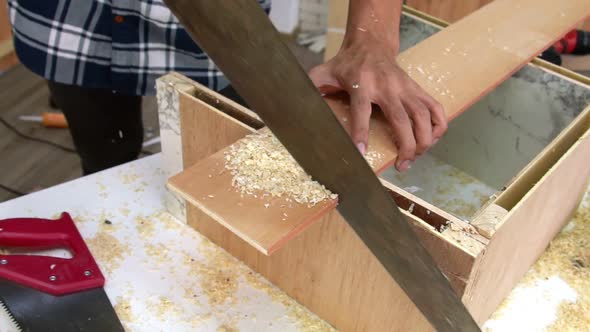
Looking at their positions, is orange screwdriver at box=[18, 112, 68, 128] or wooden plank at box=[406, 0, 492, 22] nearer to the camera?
wooden plank at box=[406, 0, 492, 22]

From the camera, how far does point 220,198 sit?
0.59 m

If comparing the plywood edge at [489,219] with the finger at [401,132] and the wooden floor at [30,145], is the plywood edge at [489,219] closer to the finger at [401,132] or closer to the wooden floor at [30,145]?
the finger at [401,132]

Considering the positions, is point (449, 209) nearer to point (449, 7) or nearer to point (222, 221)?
point (222, 221)

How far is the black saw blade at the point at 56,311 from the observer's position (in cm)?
70

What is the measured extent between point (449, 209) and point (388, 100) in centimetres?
39

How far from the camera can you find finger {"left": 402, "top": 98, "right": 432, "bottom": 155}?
720 mm

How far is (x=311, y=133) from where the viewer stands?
50 cm

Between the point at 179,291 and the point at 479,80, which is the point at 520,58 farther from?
the point at 179,291

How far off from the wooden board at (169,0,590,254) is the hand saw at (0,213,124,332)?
25cm

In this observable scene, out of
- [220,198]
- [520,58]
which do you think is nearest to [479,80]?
[520,58]

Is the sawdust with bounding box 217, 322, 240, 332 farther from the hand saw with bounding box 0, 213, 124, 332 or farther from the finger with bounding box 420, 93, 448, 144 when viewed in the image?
the finger with bounding box 420, 93, 448, 144

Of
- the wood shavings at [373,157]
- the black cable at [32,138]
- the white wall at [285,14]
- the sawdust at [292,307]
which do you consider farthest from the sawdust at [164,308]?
the white wall at [285,14]

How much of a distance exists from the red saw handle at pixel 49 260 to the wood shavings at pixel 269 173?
28 centimetres

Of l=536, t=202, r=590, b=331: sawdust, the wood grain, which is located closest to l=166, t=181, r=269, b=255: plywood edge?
the wood grain
